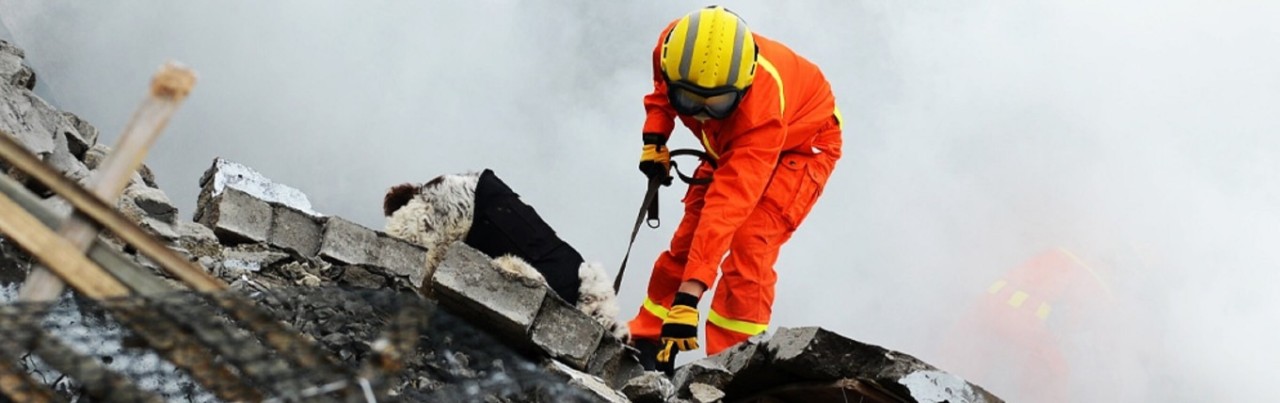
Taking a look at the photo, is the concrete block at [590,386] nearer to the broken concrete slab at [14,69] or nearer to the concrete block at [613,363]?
the concrete block at [613,363]

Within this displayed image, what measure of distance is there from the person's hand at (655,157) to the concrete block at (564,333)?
1240 mm

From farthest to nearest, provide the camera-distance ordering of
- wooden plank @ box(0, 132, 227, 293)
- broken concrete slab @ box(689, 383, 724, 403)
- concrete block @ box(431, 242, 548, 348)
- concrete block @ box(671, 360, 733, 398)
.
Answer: concrete block @ box(431, 242, 548, 348), concrete block @ box(671, 360, 733, 398), broken concrete slab @ box(689, 383, 724, 403), wooden plank @ box(0, 132, 227, 293)

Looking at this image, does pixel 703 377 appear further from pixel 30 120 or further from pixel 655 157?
pixel 30 120

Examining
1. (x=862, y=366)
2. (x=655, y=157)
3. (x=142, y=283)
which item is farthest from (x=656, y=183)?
(x=142, y=283)

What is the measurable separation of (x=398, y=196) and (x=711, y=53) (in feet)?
5.27

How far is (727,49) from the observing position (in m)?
6.68

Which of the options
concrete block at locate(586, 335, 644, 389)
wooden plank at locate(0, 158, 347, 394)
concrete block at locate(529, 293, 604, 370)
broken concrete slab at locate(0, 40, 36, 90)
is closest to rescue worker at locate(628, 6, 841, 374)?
concrete block at locate(586, 335, 644, 389)

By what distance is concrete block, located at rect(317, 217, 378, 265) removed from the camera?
6551mm

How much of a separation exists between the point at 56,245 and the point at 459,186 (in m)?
3.78

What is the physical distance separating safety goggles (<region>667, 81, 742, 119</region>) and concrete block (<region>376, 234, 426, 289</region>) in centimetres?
140

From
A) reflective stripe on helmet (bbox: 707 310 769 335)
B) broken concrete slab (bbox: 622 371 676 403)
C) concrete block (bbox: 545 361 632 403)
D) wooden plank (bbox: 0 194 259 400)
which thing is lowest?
wooden plank (bbox: 0 194 259 400)

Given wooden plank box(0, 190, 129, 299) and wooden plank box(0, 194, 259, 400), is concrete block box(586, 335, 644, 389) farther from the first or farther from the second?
wooden plank box(0, 190, 129, 299)

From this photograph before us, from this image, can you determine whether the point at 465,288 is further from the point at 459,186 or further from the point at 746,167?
the point at 746,167

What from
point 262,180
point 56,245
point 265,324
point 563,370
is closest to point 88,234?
point 56,245
